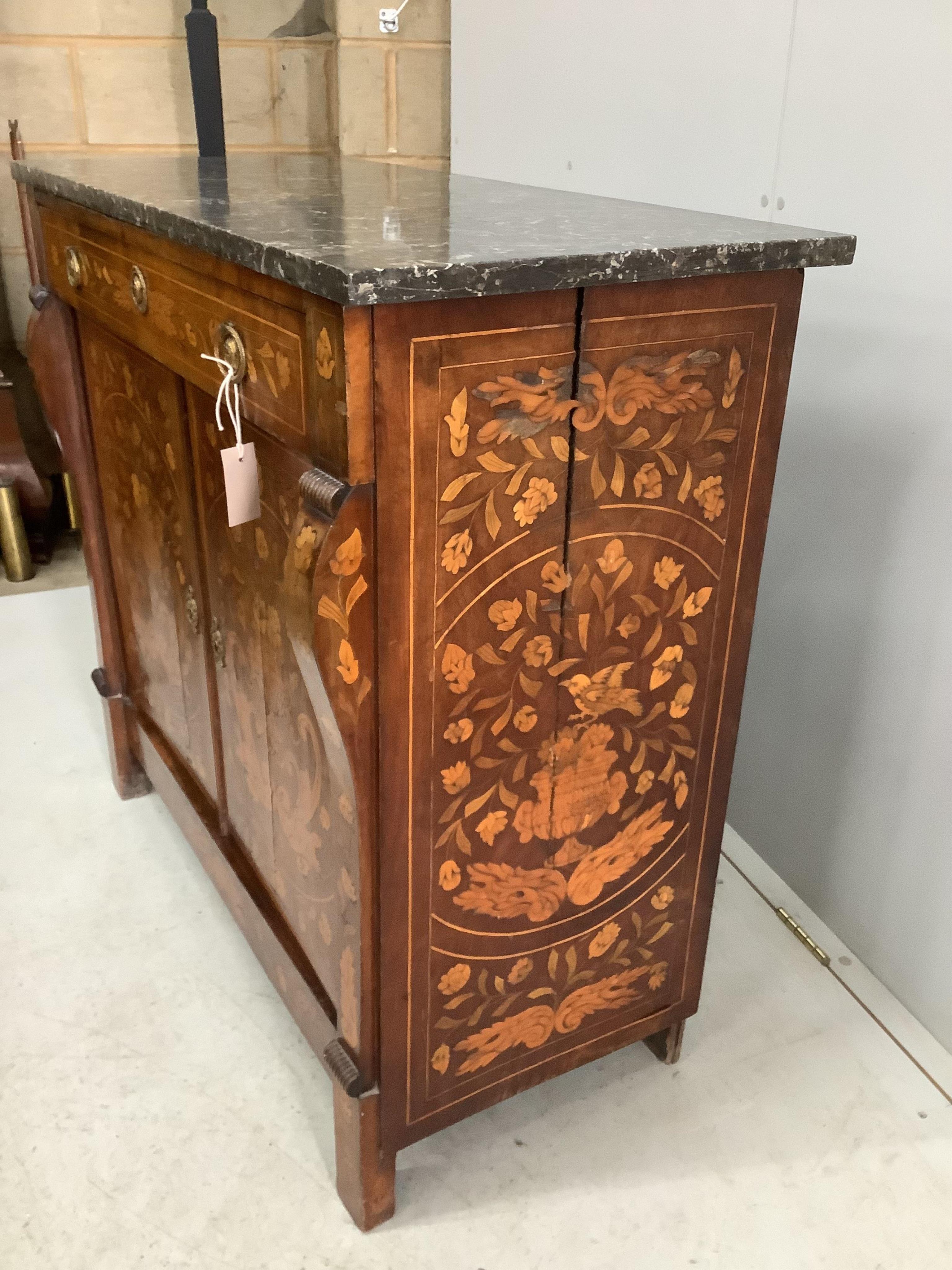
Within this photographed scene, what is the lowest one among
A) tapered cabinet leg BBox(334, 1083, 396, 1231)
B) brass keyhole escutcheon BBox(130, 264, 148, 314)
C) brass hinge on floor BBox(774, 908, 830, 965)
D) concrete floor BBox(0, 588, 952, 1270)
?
concrete floor BBox(0, 588, 952, 1270)

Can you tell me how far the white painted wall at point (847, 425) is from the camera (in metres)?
1.47

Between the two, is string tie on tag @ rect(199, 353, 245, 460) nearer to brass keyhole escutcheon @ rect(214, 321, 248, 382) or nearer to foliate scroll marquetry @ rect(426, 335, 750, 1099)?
brass keyhole escutcheon @ rect(214, 321, 248, 382)

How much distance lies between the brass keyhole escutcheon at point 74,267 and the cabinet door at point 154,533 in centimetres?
9

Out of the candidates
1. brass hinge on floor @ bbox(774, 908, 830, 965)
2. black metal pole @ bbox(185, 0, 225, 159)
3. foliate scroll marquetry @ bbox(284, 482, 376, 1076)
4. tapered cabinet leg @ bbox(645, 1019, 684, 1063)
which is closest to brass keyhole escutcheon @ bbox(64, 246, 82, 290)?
foliate scroll marquetry @ bbox(284, 482, 376, 1076)

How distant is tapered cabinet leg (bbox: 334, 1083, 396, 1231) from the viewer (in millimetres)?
1282

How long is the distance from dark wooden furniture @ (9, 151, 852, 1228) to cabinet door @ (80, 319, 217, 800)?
18mm

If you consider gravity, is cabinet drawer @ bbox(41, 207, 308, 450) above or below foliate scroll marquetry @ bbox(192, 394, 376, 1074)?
above

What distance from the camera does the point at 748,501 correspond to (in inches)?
48.1

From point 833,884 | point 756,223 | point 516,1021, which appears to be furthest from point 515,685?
point 833,884

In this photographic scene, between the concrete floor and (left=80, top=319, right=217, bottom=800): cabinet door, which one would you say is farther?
(left=80, top=319, right=217, bottom=800): cabinet door

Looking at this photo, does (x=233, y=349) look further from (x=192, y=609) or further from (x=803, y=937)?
(x=803, y=937)

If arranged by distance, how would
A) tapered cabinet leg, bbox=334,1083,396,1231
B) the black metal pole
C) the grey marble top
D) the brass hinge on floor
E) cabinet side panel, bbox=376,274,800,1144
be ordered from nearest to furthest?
1. the grey marble top
2. cabinet side panel, bbox=376,274,800,1144
3. tapered cabinet leg, bbox=334,1083,396,1231
4. the brass hinge on floor
5. the black metal pole

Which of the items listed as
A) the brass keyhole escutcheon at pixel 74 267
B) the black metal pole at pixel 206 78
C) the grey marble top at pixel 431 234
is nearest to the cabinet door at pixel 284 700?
the grey marble top at pixel 431 234

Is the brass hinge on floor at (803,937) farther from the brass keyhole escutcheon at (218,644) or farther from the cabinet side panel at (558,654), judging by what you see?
the brass keyhole escutcheon at (218,644)
